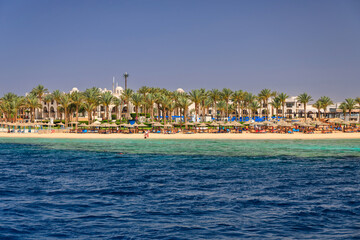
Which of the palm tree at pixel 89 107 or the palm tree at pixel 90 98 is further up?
the palm tree at pixel 90 98

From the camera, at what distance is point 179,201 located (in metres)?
17.6

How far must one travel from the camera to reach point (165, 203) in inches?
676

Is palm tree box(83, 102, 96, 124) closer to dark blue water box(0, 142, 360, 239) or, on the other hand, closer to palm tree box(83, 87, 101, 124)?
palm tree box(83, 87, 101, 124)

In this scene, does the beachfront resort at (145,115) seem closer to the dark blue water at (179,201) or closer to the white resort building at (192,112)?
the white resort building at (192,112)

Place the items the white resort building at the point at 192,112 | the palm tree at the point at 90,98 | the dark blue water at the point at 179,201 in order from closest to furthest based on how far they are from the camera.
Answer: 1. the dark blue water at the point at 179,201
2. the palm tree at the point at 90,98
3. the white resort building at the point at 192,112

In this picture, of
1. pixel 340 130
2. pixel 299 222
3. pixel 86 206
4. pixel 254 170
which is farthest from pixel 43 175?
pixel 340 130

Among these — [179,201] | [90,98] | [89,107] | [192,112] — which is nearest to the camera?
[179,201]

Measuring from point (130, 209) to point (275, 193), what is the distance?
7.45 meters

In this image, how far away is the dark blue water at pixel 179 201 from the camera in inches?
530

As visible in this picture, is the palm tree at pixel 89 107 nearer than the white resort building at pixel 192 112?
Yes

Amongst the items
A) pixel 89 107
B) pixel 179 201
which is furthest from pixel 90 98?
pixel 179 201

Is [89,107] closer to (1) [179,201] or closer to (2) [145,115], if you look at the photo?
(2) [145,115]

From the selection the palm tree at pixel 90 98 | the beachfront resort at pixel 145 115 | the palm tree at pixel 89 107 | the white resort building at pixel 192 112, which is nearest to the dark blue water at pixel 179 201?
the beachfront resort at pixel 145 115

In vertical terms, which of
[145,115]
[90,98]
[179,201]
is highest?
[90,98]
